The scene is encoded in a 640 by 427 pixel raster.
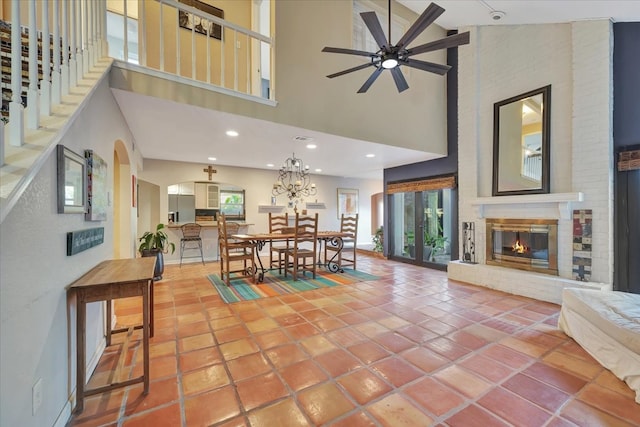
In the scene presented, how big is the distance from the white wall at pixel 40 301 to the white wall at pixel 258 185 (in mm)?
4397

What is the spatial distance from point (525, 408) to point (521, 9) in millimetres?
3691

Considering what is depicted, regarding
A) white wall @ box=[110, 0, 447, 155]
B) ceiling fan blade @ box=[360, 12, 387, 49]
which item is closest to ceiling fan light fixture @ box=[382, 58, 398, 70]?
ceiling fan blade @ box=[360, 12, 387, 49]

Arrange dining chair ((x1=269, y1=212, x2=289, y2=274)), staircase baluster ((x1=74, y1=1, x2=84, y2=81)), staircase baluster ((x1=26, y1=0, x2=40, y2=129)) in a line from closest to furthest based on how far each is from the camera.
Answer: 1. staircase baluster ((x1=26, y1=0, x2=40, y2=129))
2. staircase baluster ((x1=74, y1=1, x2=84, y2=81))
3. dining chair ((x1=269, y1=212, x2=289, y2=274))

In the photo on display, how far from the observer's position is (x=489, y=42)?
4.43 metres

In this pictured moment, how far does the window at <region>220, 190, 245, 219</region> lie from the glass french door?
3832 millimetres

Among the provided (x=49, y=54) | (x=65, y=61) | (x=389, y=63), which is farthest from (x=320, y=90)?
(x=49, y=54)

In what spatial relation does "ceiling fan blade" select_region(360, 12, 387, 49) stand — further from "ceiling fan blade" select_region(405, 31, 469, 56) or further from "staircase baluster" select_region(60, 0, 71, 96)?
→ "staircase baluster" select_region(60, 0, 71, 96)

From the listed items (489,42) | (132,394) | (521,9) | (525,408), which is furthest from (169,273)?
(489,42)

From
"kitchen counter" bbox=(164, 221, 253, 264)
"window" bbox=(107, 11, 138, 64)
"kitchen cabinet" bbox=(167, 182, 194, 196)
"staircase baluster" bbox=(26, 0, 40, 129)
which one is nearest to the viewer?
"staircase baluster" bbox=(26, 0, 40, 129)

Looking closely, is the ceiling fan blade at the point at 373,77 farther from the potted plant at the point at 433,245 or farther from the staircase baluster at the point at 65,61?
the potted plant at the point at 433,245

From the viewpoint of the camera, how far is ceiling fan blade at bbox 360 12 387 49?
7.25 feet

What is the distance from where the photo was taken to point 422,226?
584 cm

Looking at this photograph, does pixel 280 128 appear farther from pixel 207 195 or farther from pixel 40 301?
pixel 207 195

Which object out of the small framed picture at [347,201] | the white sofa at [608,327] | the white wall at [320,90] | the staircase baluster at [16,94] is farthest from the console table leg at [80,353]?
the small framed picture at [347,201]
